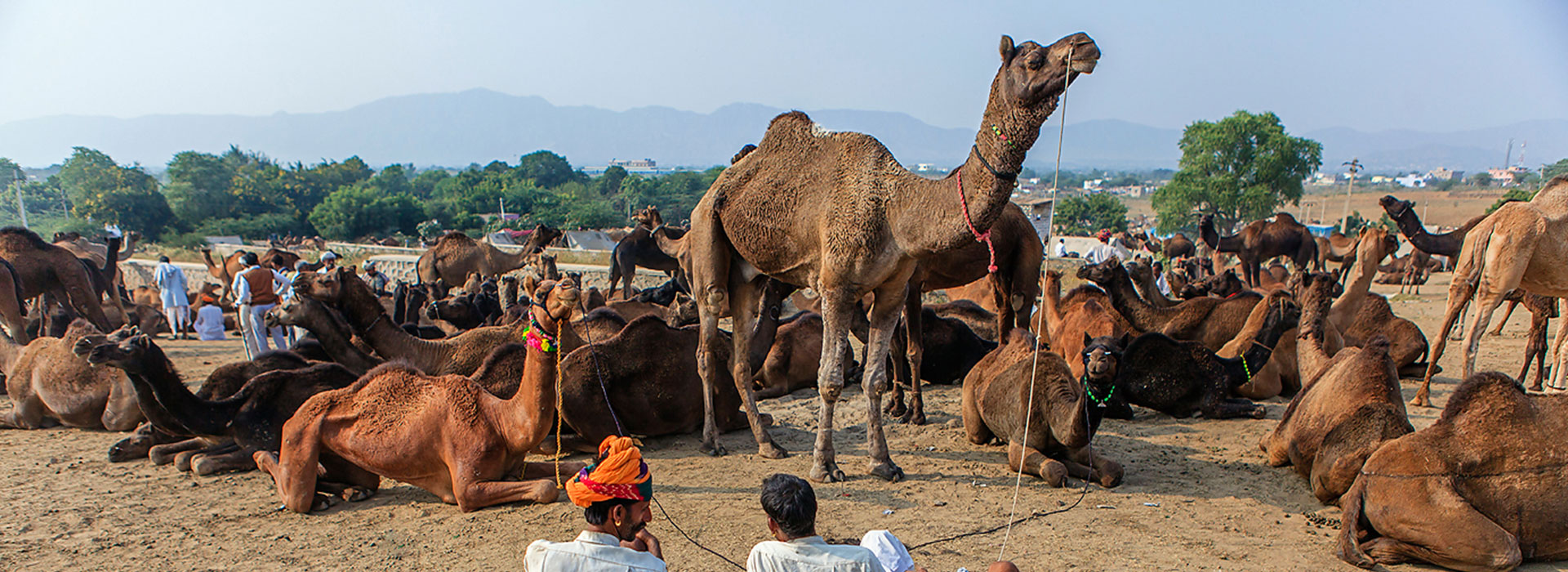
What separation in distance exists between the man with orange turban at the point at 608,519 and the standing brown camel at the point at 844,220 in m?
2.94

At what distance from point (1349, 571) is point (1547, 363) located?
9.97 metres

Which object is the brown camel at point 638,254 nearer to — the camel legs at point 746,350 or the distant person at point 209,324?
the distant person at point 209,324

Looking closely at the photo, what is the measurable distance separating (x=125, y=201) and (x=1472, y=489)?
241ft

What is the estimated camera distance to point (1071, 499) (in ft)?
20.1

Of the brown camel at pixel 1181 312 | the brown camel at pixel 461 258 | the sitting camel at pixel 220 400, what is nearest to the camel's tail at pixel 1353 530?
the brown camel at pixel 1181 312

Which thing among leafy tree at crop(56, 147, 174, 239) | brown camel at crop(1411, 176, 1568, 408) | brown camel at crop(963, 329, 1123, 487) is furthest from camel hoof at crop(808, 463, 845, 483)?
leafy tree at crop(56, 147, 174, 239)

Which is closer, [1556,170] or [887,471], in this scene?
[887,471]

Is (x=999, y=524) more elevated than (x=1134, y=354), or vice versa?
(x=1134, y=354)

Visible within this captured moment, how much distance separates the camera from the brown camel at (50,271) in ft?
45.0

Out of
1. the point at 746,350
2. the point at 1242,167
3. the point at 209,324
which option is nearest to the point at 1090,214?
the point at 1242,167

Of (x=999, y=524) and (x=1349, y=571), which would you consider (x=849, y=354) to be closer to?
(x=999, y=524)

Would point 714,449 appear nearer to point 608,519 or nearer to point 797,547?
point 608,519

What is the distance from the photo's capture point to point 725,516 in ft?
19.2

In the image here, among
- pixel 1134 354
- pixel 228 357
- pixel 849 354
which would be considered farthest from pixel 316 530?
pixel 228 357
